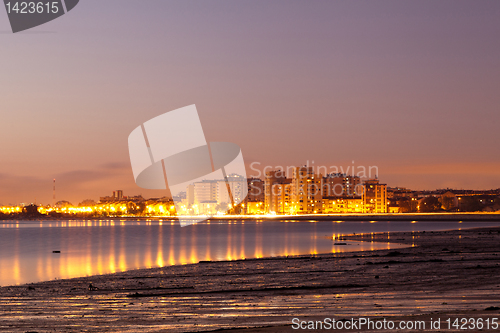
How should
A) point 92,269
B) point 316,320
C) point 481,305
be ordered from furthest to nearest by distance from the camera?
point 92,269, point 481,305, point 316,320

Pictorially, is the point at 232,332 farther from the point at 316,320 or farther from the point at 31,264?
the point at 31,264

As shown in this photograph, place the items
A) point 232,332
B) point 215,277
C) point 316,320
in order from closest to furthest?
point 232,332 → point 316,320 → point 215,277

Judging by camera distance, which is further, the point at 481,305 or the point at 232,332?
the point at 481,305

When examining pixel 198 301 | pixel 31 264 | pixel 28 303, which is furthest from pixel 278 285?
pixel 31 264

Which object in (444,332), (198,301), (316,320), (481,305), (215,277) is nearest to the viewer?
(444,332)

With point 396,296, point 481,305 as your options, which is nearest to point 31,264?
point 396,296

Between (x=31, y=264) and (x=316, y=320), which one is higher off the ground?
(x=316, y=320)

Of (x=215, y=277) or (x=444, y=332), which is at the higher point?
(x=444, y=332)

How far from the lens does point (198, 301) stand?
495 inches

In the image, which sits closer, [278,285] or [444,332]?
[444,332]

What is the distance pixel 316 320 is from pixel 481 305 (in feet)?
10.7

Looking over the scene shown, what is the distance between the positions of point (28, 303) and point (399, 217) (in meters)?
168

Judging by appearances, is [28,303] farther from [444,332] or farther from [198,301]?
[444,332]

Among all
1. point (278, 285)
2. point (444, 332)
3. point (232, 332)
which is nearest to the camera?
point (444, 332)
